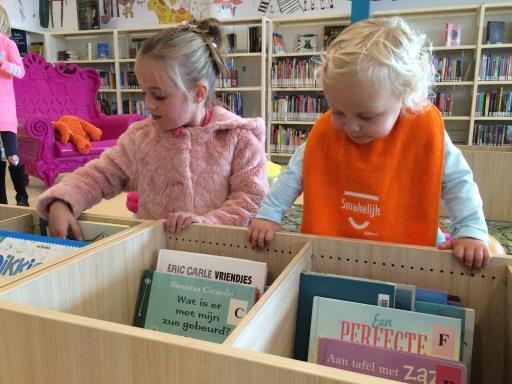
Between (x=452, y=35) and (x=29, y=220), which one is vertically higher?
(x=452, y=35)

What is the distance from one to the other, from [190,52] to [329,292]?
671 millimetres

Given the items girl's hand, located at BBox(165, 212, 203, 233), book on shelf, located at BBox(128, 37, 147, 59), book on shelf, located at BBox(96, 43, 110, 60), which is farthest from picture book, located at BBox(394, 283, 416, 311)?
book on shelf, located at BBox(96, 43, 110, 60)

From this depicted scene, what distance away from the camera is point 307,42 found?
4883 mm

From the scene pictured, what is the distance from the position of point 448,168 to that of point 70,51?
221 inches

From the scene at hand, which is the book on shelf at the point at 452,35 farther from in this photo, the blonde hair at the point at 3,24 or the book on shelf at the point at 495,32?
the blonde hair at the point at 3,24

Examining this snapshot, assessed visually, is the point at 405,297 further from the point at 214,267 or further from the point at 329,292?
the point at 214,267

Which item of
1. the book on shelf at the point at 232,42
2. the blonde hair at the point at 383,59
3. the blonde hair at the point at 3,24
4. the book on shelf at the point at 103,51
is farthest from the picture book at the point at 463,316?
the book on shelf at the point at 103,51

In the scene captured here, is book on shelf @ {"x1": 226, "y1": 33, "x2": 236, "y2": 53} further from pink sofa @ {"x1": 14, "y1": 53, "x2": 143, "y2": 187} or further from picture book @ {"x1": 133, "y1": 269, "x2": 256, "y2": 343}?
picture book @ {"x1": 133, "y1": 269, "x2": 256, "y2": 343}

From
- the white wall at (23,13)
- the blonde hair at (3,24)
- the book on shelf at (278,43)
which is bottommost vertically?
the blonde hair at (3,24)

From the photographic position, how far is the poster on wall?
5.35 metres

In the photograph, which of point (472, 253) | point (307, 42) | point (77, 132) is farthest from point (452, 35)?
point (472, 253)

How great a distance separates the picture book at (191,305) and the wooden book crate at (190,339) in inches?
1.6

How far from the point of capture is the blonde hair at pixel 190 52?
3.37ft

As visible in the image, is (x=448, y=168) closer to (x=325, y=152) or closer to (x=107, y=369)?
(x=325, y=152)
